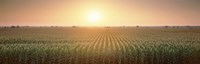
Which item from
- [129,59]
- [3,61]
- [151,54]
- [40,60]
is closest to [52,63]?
[40,60]

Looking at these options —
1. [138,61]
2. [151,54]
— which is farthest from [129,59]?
[151,54]

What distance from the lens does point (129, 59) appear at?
26062 mm

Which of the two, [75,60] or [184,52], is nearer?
[75,60]

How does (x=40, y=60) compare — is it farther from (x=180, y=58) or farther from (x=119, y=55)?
(x=180, y=58)

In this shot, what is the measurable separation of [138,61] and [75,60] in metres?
4.62

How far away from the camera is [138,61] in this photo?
25266mm

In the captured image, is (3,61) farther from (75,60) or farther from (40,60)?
(75,60)

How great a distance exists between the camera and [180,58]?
26766mm

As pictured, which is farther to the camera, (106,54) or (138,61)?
(106,54)

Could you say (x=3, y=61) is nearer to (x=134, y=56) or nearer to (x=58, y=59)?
(x=58, y=59)

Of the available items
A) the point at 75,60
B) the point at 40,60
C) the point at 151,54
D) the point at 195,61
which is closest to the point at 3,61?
the point at 40,60

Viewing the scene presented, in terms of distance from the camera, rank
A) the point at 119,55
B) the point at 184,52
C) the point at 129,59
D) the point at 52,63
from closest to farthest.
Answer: the point at 52,63
the point at 129,59
the point at 119,55
the point at 184,52

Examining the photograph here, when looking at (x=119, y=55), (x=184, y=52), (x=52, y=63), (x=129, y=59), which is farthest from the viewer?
(x=184, y=52)

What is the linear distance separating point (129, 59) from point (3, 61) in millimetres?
9186
